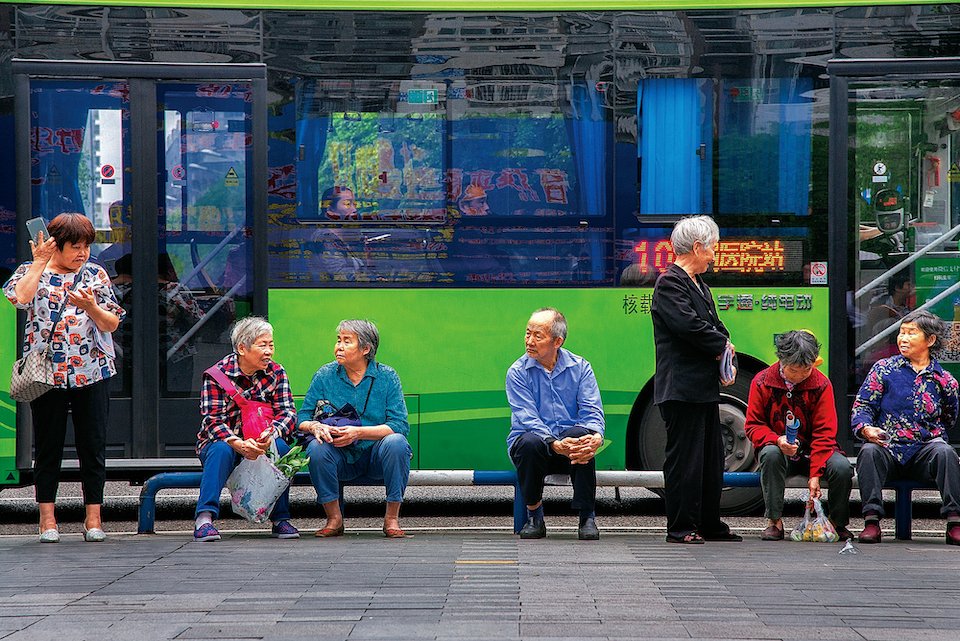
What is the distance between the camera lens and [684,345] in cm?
756

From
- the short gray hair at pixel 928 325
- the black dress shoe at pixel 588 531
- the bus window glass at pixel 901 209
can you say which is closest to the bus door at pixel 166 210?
the black dress shoe at pixel 588 531

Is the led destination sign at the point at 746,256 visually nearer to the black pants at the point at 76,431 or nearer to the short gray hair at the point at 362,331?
the short gray hair at the point at 362,331

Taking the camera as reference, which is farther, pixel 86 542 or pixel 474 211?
pixel 474 211

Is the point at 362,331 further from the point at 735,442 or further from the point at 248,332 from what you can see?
the point at 735,442

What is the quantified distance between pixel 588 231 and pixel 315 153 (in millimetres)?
1894

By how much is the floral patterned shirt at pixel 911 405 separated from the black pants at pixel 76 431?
434 cm

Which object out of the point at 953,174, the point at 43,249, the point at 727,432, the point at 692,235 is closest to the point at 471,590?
the point at 692,235

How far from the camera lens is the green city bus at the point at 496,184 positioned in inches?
360

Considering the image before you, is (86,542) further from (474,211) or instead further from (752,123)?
(752,123)

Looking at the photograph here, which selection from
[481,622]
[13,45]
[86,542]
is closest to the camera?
[481,622]

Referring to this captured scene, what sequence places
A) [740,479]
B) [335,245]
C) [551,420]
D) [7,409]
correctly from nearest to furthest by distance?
[551,420] → [740,479] → [7,409] → [335,245]

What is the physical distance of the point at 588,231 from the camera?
920cm

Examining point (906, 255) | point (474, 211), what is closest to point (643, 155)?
point (474, 211)

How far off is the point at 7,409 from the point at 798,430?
498 cm
